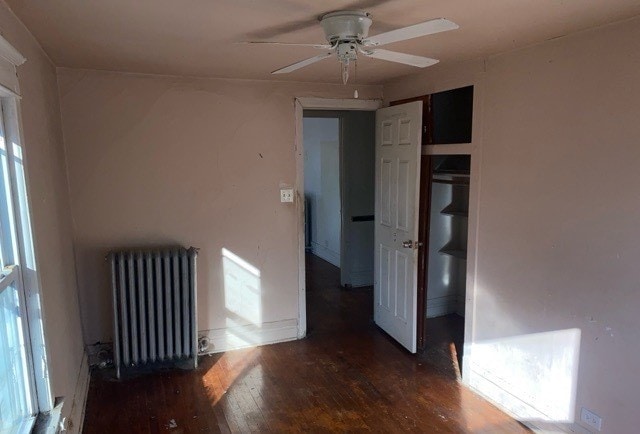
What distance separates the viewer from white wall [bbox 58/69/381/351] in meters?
3.15

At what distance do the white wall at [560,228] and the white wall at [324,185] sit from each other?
323cm

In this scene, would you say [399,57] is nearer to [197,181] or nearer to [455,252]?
[197,181]

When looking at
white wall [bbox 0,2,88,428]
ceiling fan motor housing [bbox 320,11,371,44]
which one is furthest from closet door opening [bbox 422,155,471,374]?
white wall [bbox 0,2,88,428]

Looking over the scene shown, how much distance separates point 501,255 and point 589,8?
1439 millimetres

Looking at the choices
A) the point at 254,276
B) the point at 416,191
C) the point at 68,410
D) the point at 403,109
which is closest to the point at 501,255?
the point at 416,191

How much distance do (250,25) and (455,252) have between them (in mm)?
2854

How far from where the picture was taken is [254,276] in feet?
12.1

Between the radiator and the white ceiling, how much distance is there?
1.34 metres

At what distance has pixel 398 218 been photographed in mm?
3559

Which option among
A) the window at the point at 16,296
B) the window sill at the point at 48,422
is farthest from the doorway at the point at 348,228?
the window at the point at 16,296

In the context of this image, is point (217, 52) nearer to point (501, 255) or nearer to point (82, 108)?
point (82, 108)

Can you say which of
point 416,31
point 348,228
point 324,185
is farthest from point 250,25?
point 324,185

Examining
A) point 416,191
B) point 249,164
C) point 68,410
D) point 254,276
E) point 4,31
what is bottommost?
point 68,410

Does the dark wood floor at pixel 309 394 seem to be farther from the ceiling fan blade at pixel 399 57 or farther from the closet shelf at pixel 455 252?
Answer: the ceiling fan blade at pixel 399 57
